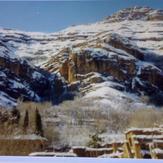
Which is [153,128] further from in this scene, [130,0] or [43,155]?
[130,0]

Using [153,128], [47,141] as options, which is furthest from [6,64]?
[153,128]

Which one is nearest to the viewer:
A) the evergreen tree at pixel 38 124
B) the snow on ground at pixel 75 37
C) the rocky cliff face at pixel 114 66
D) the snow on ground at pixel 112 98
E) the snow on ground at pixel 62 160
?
the snow on ground at pixel 62 160

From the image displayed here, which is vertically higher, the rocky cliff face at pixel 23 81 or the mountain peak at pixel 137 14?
the mountain peak at pixel 137 14

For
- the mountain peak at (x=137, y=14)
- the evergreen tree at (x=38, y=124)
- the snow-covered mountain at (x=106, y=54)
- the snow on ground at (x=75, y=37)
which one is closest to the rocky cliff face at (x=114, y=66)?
the snow-covered mountain at (x=106, y=54)

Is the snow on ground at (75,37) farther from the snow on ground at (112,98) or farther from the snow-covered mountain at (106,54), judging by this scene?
the snow on ground at (112,98)

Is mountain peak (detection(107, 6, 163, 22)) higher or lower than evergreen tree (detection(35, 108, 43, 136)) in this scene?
higher

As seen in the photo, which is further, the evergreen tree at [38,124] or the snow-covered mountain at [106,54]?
the snow-covered mountain at [106,54]

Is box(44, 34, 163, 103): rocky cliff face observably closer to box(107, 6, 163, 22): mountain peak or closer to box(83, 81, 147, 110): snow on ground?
box(83, 81, 147, 110): snow on ground

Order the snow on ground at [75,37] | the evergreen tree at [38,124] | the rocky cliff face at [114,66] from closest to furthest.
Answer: the evergreen tree at [38,124], the rocky cliff face at [114,66], the snow on ground at [75,37]

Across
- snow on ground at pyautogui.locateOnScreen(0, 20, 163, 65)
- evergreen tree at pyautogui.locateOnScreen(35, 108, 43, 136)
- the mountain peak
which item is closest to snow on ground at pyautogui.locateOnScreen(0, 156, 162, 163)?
evergreen tree at pyautogui.locateOnScreen(35, 108, 43, 136)

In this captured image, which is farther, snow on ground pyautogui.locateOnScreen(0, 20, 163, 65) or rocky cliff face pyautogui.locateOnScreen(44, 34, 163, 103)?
snow on ground pyautogui.locateOnScreen(0, 20, 163, 65)
